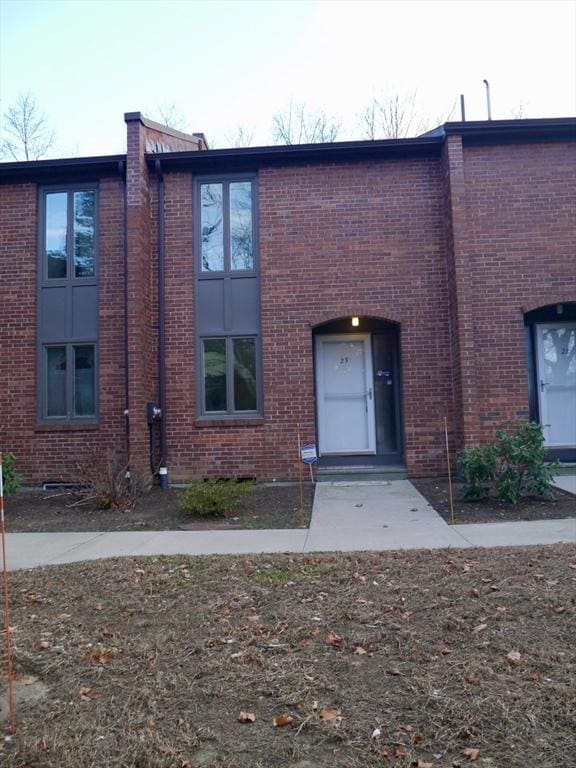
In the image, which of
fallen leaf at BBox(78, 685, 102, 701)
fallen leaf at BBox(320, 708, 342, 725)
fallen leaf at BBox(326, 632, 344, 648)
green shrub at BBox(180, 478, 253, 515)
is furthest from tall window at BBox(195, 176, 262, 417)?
fallen leaf at BBox(320, 708, 342, 725)

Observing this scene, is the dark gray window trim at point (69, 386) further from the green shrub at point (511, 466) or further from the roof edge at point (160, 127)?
the green shrub at point (511, 466)

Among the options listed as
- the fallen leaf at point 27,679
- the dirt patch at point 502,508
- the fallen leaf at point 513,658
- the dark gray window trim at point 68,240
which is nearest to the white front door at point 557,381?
the dirt patch at point 502,508

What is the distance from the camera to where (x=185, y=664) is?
3.37 m

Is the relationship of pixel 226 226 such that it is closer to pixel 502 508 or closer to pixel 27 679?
pixel 502 508

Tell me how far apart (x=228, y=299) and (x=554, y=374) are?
19.7 ft

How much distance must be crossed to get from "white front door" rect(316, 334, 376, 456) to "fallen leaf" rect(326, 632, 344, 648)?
274 inches

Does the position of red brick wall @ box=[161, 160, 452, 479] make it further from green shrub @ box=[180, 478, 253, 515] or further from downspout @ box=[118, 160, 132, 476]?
green shrub @ box=[180, 478, 253, 515]

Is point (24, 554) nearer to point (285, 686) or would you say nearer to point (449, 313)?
→ point (285, 686)

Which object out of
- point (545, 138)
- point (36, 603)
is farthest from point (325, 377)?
point (36, 603)

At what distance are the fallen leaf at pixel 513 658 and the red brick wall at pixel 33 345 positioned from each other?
804 cm

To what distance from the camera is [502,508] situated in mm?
7457

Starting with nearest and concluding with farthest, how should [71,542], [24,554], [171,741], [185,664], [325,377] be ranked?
1. [171,741]
2. [185,664]
3. [24,554]
4. [71,542]
5. [325,377]

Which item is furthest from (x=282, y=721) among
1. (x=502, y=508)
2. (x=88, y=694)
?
(x=502, y=508)

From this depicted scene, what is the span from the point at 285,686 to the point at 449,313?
798cm
